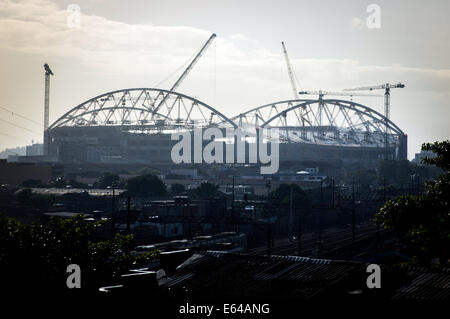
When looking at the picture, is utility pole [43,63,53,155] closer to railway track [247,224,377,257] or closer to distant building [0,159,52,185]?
distant building [0,159,52,185]

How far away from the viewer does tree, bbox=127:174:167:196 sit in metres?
76.8

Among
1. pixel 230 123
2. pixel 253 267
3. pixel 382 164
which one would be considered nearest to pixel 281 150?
pixel 230 123

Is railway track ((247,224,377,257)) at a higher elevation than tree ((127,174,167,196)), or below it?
below

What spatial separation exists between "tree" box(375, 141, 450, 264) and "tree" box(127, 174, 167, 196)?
62821 mm

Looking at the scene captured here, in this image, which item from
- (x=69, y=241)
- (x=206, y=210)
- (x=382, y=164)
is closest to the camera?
(x=69, y=241)

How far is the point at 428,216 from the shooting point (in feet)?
43.9

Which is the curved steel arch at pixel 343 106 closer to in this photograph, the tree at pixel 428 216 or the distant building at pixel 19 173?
the distant building at pixel 19 173

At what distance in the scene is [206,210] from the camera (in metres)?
55.8

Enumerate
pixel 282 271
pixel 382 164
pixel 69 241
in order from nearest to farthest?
pixel 69 241
pixel 282 271
pixel 382 164

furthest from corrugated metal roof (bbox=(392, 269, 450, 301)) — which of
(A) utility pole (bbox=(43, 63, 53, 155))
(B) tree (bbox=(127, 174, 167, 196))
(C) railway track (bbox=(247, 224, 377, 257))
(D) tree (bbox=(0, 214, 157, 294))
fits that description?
(A) utility pole (bbox=(43, 63, 53, 155))

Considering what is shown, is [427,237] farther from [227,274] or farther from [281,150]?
[281,150]

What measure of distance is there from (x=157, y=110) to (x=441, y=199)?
14332 centimetres

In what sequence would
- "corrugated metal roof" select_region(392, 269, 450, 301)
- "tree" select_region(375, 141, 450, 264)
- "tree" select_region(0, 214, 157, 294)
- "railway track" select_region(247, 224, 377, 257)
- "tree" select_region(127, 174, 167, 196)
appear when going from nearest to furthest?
"tree" select_region(375, 141, 450, 264)
"corrugated metal roof" select_region(392, 269, 450, 301)
"tree" select_region(0, 214, 157, 294)
"railway track" select_region(247, 224, 377, 257)
"tree" select_region(127, 174, 167, 196)

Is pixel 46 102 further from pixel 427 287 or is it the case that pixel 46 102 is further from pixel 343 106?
pixel 427 287
